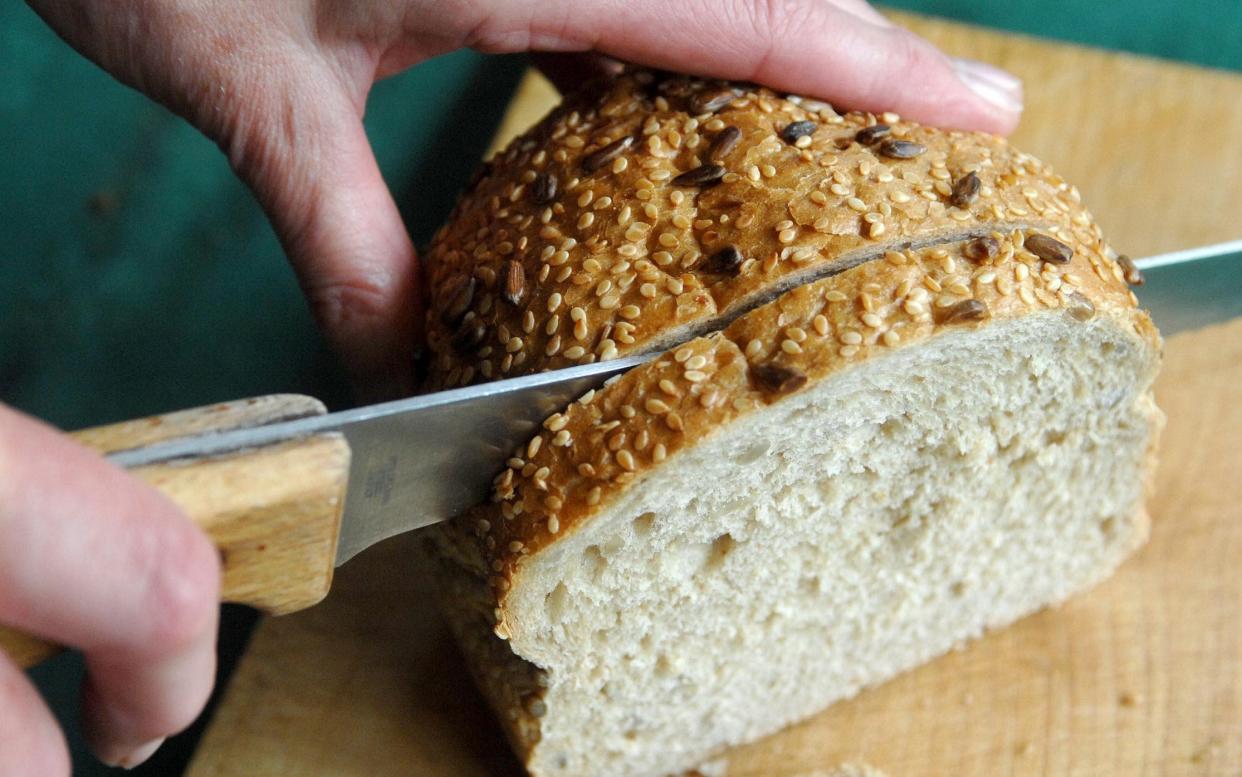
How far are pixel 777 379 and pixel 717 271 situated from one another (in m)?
0.22

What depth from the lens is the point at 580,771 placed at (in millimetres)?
2240

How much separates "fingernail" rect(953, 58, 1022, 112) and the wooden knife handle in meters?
1.49

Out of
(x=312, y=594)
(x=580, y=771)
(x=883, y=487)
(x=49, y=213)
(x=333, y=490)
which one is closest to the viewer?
(x=333, y=490)

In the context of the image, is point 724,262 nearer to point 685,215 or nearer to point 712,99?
point 685,215

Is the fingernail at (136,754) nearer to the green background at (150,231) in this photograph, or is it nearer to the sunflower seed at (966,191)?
the sunflower seed at (966,191)

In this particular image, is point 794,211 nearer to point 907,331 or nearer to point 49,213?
point 907,331

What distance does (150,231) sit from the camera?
3775 millimetres

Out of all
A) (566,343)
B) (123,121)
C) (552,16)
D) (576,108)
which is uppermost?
(552,16)

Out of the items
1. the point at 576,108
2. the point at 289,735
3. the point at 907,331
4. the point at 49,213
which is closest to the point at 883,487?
the point at 907,331

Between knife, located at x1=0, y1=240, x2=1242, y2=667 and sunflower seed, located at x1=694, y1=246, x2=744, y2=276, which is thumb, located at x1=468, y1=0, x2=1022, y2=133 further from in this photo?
knife, located at x1=0, y1=240, x2=1242, y2=667

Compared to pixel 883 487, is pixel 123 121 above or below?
below

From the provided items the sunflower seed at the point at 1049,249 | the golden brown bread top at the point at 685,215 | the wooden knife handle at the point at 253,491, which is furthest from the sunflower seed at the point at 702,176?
the wooden knife handle at the point at 253,491

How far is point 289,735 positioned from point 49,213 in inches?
89.5

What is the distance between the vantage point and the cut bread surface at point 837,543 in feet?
6.05
